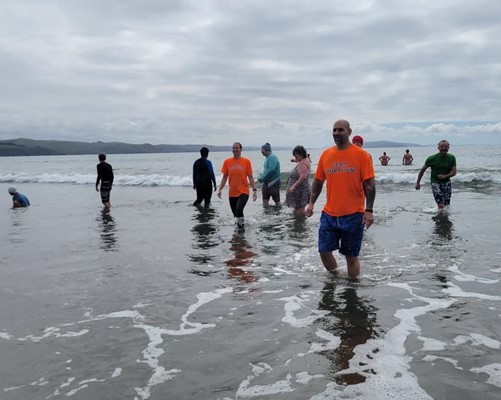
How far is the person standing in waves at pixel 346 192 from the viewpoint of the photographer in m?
5.56

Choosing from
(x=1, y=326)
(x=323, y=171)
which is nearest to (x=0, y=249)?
(x=1, y=326)

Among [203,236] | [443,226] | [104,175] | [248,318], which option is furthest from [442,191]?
[104,175]

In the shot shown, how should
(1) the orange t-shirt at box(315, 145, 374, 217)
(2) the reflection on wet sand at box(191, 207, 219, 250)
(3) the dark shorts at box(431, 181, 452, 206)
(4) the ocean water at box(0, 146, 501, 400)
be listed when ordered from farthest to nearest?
(3) the dark shorts at box(431, 181, 452, 206) → (2) the reflection on wet sand at box(191, 207, 219, 250) → (1) the orange t-shirt at box(315, 145, 374, 217) → (4) the ocean water at box(0, 146, 501, 400)

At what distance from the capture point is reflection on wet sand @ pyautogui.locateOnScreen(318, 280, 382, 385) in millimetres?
3691

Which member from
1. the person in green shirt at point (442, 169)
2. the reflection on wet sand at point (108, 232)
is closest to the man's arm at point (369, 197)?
the reflection on wet sand at point (108, 232)

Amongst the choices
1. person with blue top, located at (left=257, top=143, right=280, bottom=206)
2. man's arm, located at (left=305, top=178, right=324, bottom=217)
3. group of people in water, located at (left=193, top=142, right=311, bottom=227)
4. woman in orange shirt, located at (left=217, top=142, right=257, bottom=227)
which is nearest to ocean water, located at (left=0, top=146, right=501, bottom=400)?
man's arm, located at (left=305, top=178, right=324, bottom=217)

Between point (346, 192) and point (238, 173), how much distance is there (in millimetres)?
5155

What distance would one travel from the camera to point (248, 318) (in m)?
4.81

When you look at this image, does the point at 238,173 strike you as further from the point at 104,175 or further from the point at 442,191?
the point at 104,175

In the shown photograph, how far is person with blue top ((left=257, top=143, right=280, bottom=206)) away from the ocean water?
3906 mm

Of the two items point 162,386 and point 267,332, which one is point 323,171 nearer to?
point 267,332

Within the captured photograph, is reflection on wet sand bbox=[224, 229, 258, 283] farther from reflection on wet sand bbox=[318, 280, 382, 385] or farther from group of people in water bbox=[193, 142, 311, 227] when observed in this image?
reflection on wet sand bbox=[318, 280, 382, 385]

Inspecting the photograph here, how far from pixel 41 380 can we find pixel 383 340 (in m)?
2.90

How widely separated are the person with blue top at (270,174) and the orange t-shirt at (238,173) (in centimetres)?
279
